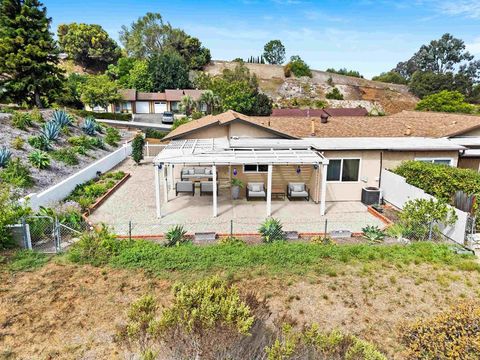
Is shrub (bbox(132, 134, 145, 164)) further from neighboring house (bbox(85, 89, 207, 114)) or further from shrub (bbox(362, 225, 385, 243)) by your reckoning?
neighboring house (bbox(85, 89, 207, 114))

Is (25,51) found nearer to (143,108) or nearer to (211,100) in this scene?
(211,100)

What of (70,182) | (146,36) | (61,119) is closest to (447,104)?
(61,119)

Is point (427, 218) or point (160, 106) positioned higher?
point (160, 106)

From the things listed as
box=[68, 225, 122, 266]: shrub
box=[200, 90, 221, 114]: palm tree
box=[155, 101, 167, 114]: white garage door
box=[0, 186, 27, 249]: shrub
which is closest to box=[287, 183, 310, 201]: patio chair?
box=[68, 225, 122, 266]: shrub

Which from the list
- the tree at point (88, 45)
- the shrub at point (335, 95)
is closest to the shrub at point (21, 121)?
the shrub at point (335, 95)

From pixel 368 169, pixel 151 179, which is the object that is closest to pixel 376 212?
pixel 368 169

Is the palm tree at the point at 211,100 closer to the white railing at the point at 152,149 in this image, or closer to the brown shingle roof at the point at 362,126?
the white railing at the point at 152,149

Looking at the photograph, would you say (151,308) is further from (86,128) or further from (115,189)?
(86,128)
